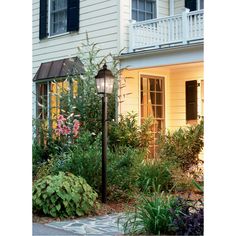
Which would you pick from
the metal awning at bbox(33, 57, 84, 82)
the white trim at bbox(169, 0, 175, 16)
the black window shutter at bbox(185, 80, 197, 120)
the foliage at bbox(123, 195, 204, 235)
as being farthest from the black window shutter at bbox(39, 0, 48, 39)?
the foliage at bbox(123, 195, 204, 235)

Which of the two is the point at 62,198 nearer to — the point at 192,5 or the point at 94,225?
the point at 94,225

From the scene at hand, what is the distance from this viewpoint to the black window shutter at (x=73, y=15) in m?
11.4

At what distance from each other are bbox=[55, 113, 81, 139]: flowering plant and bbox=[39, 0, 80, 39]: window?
281 cm

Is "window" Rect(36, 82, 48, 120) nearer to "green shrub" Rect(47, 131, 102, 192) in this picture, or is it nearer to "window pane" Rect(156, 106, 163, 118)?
"window pane" Rect(156, 106, 163, 118)

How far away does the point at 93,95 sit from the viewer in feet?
33.2

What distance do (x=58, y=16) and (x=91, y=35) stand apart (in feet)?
5.47

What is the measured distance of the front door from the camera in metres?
11.0

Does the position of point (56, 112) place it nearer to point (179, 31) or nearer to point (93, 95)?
point (93, 95)

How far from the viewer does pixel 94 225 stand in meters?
5.78

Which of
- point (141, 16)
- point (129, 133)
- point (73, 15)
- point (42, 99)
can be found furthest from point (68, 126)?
point (141, 16)

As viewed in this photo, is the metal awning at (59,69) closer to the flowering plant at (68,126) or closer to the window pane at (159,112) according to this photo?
the flowering plant at (68,126)

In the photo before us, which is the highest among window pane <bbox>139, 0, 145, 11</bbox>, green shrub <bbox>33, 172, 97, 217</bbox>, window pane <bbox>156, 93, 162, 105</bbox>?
window pane <bbox>139, 0, 145, 11</bbox>

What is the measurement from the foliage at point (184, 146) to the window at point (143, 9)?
3321 mm
